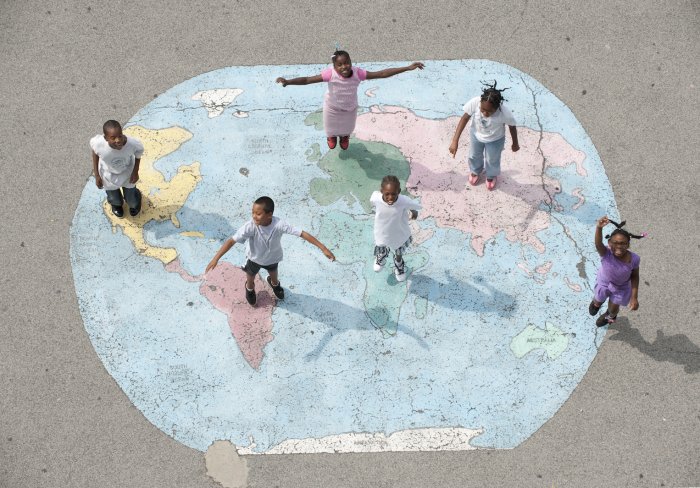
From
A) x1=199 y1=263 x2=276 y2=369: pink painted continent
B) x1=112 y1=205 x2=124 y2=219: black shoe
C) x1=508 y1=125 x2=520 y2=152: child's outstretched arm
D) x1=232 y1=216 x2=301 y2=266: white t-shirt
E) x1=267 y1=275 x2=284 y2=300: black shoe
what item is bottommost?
x1=199 y1=263 x2=276 y2=369: pink painted continent

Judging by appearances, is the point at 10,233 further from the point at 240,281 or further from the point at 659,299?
the point at 659,299

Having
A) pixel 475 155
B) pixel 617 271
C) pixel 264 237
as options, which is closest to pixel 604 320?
pixel 617 271

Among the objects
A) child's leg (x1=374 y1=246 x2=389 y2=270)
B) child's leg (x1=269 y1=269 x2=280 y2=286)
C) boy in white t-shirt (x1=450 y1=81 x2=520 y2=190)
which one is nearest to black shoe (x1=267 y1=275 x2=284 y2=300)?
child's leg (x1=269 y1=269 x2=280 y2=286)

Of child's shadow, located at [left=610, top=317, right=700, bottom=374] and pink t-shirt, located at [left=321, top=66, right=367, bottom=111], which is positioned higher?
pink t-shirt, located at [left=321, top=66, right=367, bottom=111]

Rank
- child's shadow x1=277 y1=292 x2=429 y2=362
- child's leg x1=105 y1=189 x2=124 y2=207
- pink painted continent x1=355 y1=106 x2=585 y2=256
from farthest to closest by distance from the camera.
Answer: pink painted continent x1=355 y1=106 x2=585 y2=256, child's leg x1=105 y1=189 x2=124 y2=207, child's shadow x1=277 y1=292 x2=429 y2=362

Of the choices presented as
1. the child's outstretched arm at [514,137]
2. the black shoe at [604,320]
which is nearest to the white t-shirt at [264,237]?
the child's outstretched arm at [514,137]

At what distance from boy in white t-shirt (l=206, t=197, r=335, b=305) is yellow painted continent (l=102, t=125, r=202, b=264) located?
123 cm

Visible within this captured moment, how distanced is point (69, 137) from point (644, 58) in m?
6.46

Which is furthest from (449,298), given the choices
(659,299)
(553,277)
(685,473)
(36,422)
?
(36,422)

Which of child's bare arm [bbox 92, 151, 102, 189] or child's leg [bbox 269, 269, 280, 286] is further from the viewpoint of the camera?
child's bare arm [bbox 92, 151, 102, 189]

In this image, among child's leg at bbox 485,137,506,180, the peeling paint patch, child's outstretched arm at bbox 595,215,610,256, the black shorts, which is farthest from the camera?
child's leg at bbox 485,137,506,180

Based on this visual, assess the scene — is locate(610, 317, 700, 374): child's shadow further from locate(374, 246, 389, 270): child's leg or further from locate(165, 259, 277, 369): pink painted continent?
locate(165, 259, 277, 369): pink painted continent

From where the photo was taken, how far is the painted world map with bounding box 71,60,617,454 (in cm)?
688

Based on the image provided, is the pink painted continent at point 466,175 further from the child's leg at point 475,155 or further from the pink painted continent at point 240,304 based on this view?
the pink painted continent at point 240,304
